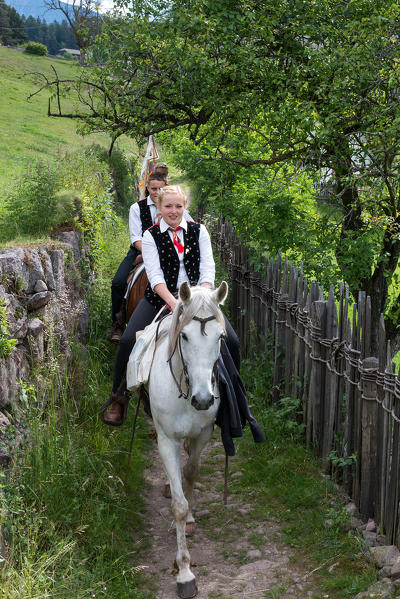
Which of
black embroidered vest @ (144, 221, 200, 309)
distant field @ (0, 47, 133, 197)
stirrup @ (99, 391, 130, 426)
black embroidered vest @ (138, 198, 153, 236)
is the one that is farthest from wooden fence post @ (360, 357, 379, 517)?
distant field @ (0, 47, 133, 197)

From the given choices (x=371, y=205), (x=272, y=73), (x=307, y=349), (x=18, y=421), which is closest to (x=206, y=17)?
(x=272, y=73)

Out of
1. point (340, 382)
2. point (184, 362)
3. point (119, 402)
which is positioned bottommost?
point (119, 402)

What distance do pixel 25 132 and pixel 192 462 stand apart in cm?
2118

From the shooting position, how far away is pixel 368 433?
4.60 meters

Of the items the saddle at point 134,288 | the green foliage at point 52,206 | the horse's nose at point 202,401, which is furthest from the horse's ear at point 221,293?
the green foliage at point 52,206

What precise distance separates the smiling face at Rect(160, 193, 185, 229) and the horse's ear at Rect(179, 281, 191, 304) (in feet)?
4.28

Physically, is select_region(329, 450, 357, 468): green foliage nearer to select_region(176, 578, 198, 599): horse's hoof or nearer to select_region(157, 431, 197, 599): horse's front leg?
select_region(157, 431, 197, 599): horse's front leg

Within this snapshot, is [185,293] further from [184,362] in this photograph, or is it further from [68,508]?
[68,508]

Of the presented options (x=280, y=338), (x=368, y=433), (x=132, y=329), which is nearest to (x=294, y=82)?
(x=280, y=338)

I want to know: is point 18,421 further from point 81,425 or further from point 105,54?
point 105,54

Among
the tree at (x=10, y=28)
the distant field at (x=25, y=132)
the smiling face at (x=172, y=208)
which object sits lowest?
the smiling face at (x=172, y=208)

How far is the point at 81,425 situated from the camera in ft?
18.2

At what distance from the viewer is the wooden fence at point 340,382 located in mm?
4266

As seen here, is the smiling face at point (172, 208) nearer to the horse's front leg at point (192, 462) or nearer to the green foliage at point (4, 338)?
the green foliage at point (4, 338)
